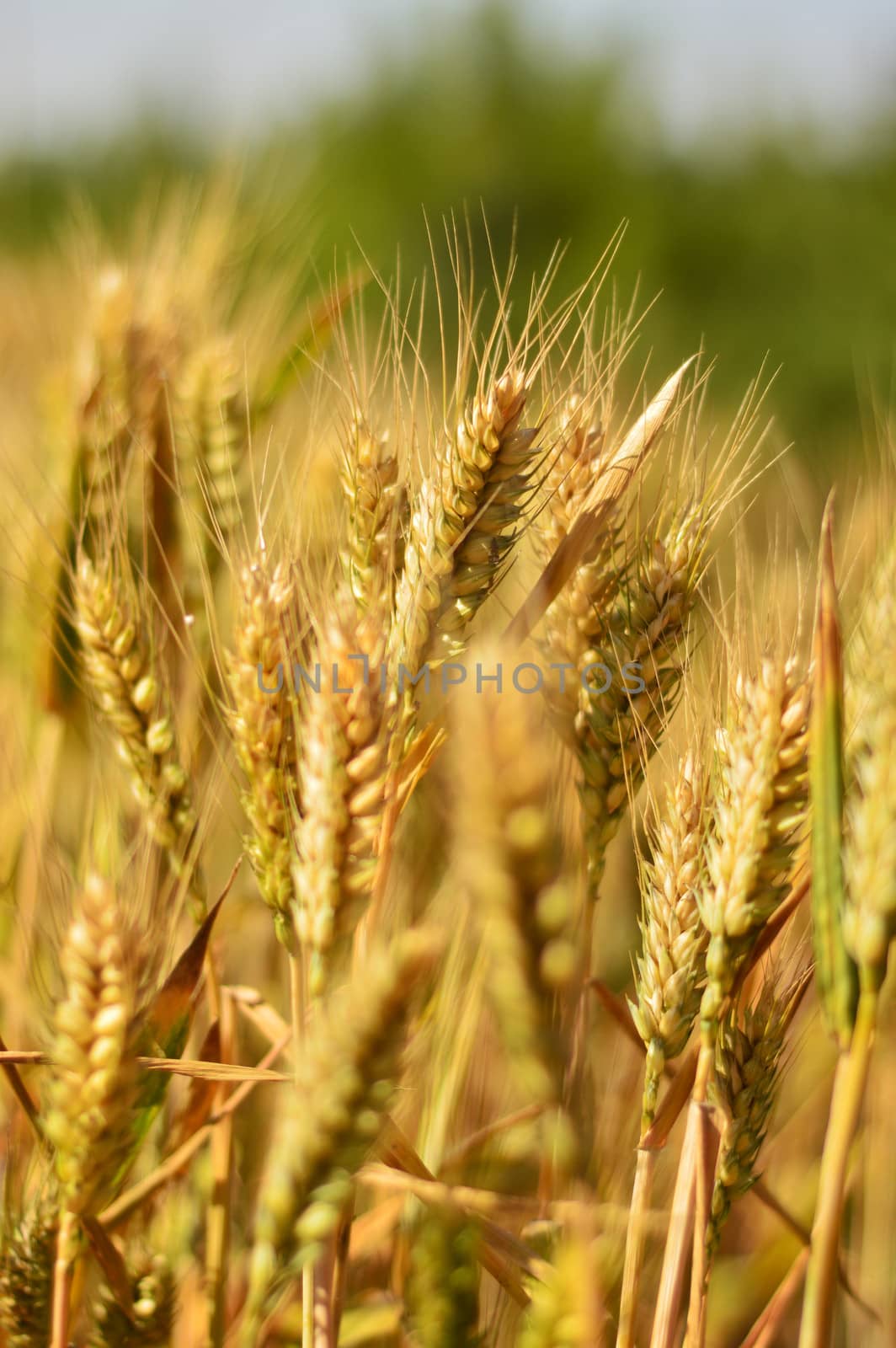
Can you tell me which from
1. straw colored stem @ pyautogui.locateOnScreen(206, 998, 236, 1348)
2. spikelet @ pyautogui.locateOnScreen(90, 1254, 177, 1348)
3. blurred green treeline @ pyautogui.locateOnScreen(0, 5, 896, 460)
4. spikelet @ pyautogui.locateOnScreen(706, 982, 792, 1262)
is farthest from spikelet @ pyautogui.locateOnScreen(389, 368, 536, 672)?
blurred green treeline @ pyautogui.locateOnScreen(0, 5, 896, 460)

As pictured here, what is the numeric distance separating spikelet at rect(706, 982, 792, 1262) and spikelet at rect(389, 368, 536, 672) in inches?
11.3

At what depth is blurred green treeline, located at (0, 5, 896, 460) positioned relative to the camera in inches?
271

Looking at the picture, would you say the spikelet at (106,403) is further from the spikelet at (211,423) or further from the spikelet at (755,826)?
the spikelet at (755,826)

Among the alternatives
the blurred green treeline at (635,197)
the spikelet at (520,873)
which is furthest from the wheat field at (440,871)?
the blurred green treeline at (635,197)

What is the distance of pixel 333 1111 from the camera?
44 centimetres

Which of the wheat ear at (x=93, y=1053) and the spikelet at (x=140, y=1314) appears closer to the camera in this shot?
the wheat ear at (x=93, y=1053)

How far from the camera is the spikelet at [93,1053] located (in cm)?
55

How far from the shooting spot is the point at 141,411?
1.01 m

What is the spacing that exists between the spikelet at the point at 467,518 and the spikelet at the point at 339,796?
0.10 m

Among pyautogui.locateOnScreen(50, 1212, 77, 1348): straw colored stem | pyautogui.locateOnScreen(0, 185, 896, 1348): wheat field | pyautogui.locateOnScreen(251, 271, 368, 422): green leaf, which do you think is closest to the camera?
pyautogui.locateOnScreen(0, 185, 896, 1348): wheat field

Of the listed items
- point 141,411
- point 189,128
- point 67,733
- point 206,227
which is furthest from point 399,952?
point 189,128

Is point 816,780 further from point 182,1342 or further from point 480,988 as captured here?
point 182,1342

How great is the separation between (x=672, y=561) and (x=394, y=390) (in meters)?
0.23

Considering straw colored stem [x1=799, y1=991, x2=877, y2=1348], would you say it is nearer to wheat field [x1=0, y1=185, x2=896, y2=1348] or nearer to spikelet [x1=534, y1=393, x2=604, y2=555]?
wheat field [x1=0, y1=185, x2=896, y2=1348]
